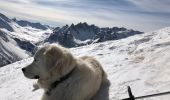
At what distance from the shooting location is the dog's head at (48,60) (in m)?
8.01

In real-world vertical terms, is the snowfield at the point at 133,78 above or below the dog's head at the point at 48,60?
below

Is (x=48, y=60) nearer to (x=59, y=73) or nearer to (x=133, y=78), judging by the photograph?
(x=59, y=73)

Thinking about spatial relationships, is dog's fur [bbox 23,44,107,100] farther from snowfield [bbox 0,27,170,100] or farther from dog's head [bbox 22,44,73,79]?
snowfield [bbox 0,27,170,100]

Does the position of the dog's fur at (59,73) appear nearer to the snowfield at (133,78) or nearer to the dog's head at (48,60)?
the dog's head at (48,60)

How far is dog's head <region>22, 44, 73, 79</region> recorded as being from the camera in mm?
8008

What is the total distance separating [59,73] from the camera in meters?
8.12

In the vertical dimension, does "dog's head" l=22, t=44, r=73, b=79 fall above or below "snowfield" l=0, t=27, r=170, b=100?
above

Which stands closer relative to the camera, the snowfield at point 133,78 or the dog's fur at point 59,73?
the dog's fur at point 59,73

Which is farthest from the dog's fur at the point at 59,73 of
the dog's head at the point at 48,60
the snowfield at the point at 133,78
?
the snowfield at the point at 133,78

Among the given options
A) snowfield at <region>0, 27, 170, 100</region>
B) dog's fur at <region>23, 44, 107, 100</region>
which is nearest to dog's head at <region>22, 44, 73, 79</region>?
dog's fur at <region>23, 44, 107, 100</region>

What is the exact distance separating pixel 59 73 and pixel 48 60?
16.3 inches

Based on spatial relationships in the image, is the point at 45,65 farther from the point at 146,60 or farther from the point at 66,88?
the point at 146,60

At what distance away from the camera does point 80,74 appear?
27.7 ft

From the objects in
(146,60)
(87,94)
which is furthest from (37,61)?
(146,60)
